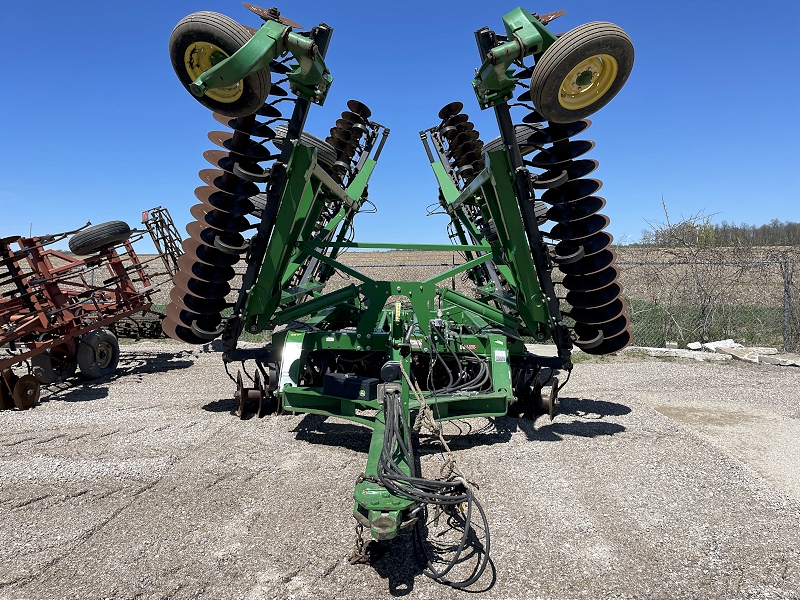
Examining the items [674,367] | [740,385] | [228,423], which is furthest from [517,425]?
[674,367]

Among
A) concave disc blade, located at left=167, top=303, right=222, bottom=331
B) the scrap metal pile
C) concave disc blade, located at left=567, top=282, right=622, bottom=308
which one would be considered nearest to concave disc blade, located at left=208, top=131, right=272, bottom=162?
the scrap metal pile

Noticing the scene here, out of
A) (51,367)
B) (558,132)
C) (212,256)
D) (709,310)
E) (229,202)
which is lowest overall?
(51,367)

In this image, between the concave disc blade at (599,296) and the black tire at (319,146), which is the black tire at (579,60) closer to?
the concave disc blade at (599,296)

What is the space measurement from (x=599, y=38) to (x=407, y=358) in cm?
297

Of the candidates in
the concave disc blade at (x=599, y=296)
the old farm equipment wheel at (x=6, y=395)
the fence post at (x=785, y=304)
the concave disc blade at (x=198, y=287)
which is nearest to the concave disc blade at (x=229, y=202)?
the concave disc blade at (x=198, y=287)

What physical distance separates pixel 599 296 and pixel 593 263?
33 centimetres

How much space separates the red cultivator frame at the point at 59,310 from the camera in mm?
6629

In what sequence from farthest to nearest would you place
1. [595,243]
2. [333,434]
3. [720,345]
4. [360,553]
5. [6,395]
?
[720,345]
[6,395]
[333,434]
[595,243]
[360,553]

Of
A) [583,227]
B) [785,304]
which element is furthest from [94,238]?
[785,304]

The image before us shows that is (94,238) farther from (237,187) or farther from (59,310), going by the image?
(237,187)

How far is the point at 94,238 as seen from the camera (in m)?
8.09

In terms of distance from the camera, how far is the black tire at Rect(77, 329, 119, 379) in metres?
8.11

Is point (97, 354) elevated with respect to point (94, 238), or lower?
lower

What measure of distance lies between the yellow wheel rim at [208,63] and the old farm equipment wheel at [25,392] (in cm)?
474
